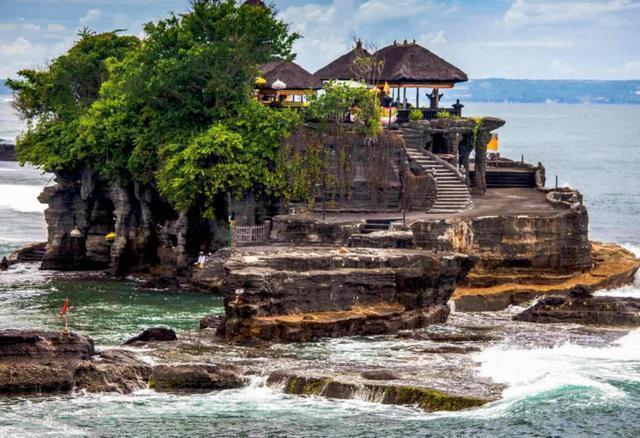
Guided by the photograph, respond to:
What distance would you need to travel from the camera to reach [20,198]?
126500 millimetres

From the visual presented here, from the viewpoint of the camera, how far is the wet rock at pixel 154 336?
196ft

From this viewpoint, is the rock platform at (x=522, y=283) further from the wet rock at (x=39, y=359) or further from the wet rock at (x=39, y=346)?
the wet rock at (x=39, y=359)

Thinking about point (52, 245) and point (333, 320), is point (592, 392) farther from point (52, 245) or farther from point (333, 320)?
point (52, 245)

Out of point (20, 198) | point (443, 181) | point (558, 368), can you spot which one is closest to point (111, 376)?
point (558, 368)

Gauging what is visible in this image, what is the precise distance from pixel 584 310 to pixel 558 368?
963cm

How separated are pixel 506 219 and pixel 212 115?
15705 mm

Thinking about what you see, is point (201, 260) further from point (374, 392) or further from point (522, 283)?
point (374, 392)

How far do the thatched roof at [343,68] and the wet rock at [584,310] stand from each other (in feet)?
74.5

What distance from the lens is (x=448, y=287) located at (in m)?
64.9

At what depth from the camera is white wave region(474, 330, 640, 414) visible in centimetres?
5253

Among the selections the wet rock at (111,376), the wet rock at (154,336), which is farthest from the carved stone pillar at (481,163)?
the wet rock at (111,376)

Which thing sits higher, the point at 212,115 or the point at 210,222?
the point at 212,115

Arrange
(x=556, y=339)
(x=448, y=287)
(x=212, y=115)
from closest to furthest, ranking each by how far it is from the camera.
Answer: (x=556, y=339), (x=448, y=287), (x=212, y=115)

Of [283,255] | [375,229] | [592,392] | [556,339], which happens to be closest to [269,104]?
[375,229]
